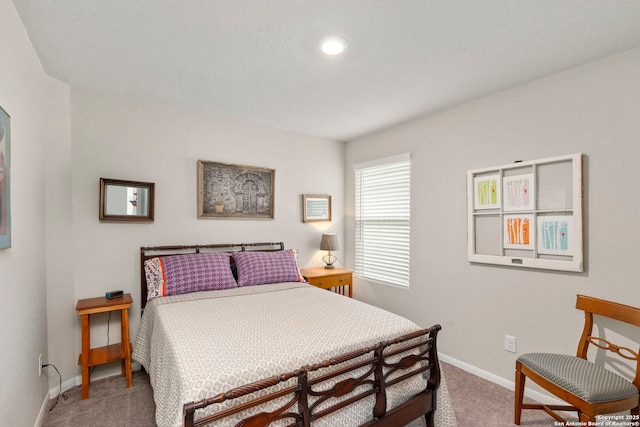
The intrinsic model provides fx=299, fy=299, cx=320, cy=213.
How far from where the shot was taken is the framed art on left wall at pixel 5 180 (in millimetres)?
1343

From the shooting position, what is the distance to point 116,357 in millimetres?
2414

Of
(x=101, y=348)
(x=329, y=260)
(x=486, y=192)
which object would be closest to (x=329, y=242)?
(x=329, y=260)

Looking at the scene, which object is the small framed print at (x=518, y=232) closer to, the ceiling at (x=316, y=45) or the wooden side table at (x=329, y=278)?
the ceiling at (x=316, y=45)

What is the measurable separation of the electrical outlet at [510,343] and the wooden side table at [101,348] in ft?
10.3

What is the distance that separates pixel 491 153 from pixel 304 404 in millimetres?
2480

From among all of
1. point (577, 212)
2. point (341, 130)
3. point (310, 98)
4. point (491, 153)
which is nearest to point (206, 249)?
point (310, 98)

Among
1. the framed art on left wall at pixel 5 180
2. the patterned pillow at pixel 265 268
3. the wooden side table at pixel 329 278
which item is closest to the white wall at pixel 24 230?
the framed art on left wall at pixel 5 180

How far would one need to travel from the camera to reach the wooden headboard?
9.24 ft

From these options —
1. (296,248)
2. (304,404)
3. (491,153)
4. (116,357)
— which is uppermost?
(491,153)

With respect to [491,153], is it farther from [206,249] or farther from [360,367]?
[206,249]

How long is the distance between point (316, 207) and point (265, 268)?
1.24 metres

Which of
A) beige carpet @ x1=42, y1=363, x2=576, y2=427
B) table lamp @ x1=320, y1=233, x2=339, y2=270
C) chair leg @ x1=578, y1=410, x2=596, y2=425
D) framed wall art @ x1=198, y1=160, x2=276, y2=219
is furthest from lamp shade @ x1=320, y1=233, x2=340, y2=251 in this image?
chair leg @ x1=578, y1=410, x2=596, y2=425

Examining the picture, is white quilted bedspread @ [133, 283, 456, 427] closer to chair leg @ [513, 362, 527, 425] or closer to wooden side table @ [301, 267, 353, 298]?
chair leg @ [513, 362, 527, 425]

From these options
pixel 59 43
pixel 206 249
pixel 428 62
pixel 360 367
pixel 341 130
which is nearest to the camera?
pixel 360 367
